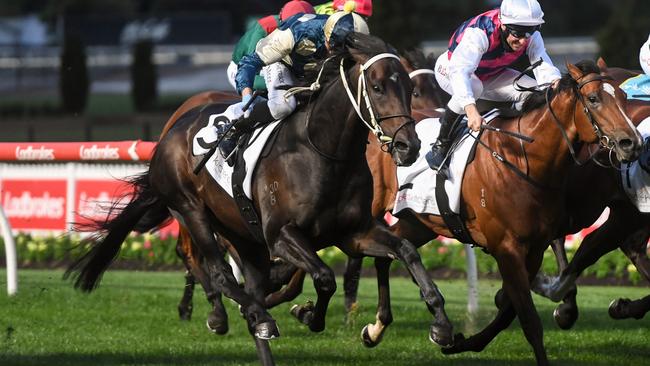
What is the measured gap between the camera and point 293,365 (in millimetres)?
6914

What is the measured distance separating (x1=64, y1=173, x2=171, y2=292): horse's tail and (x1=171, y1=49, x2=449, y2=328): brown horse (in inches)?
22.5

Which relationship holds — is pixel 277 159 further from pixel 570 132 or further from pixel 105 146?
pixel 105 146

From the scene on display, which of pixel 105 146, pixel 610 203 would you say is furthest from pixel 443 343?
pixel 105 146

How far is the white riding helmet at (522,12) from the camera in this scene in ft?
22.4

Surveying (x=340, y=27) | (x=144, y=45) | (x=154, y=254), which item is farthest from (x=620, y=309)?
(x=144, y=45)

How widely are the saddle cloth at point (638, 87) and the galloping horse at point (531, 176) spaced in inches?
36.2

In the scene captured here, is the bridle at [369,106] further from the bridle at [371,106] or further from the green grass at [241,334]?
the green grass at [241,334]

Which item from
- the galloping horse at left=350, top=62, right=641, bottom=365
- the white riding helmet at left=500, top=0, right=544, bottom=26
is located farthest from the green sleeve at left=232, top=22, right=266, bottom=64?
the white riding helmet at left=500, top=0, right=544, bottom=26

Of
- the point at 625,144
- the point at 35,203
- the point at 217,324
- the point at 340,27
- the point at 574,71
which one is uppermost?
the point at 340,27

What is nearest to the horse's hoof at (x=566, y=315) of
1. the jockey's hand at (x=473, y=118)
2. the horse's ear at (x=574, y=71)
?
the jockey's hand at (x=473, y=118)

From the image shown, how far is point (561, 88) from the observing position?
671cm

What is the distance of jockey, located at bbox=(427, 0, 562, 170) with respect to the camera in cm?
687

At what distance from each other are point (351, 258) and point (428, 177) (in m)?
0.97

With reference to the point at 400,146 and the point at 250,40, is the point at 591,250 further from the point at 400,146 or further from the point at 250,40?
the point at 250,40
